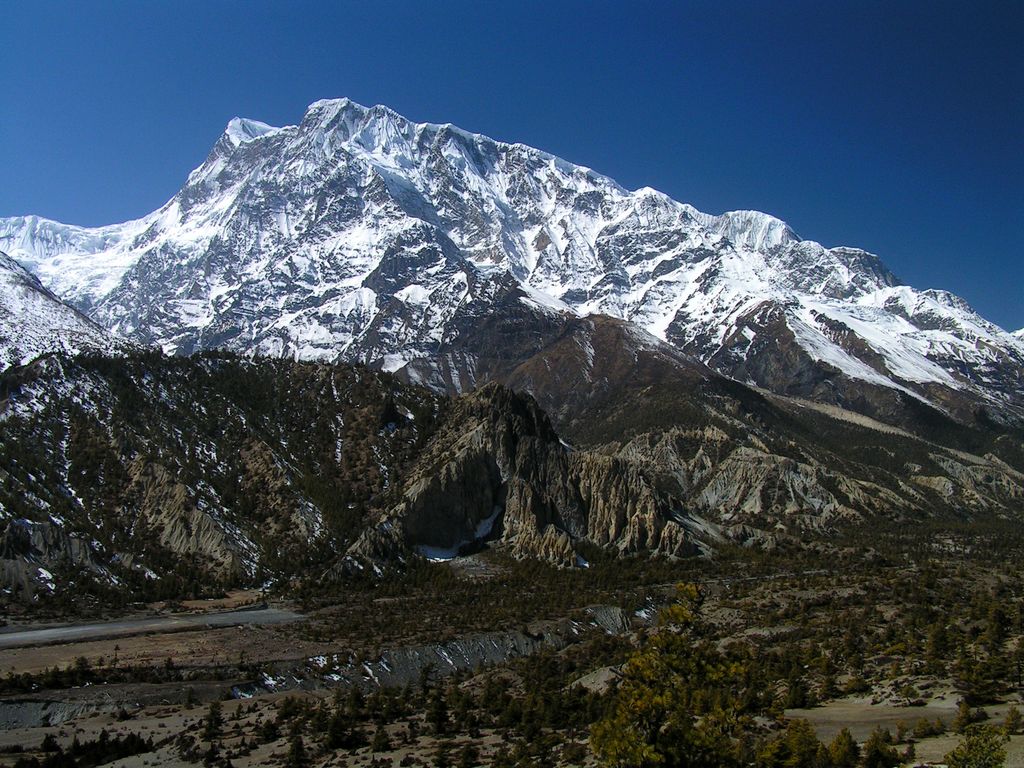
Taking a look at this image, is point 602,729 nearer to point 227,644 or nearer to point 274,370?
point 227,644

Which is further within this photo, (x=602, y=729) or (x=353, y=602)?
(x=353, y=602)

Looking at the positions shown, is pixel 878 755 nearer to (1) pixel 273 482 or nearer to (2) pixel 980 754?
(2) pixel 980 754

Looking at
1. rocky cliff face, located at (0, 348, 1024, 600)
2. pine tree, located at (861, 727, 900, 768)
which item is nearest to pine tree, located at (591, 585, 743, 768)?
pine tree, located at (861, 727, 900, 768)

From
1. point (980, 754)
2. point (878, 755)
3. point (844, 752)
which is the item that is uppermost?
point (980, 754)

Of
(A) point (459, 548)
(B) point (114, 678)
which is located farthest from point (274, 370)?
(B) point (114, 678)

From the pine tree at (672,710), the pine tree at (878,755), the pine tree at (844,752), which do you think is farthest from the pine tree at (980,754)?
the pine tree at (672,710)

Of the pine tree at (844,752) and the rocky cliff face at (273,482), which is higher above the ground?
the rocky cliff face at (273,482)

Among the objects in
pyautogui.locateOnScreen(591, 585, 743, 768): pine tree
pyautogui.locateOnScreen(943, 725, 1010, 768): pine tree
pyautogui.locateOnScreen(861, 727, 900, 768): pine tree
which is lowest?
pyautogui.locateOnScreen(861, 727, 900, 768): pine tree

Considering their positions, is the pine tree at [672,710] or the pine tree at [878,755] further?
the pine tree at [878,755]

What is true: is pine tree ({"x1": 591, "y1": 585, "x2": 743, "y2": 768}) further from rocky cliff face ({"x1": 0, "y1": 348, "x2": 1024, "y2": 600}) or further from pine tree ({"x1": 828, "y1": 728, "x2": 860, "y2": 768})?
rocky cliff face ({"x1": 0, "y1": 348, "x2": 1024, "y2": 600})

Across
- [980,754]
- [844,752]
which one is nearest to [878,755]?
[844,752]

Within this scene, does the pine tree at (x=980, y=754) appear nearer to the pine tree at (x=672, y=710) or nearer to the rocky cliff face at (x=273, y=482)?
the pine tree at (x=672, y=710)
